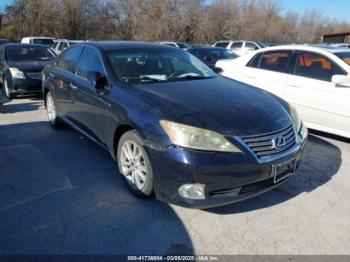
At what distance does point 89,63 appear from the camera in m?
4.64

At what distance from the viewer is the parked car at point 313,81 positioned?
5.33 meters

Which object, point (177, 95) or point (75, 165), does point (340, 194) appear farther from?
point (75, 165)

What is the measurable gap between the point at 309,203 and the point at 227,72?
13.8 feet

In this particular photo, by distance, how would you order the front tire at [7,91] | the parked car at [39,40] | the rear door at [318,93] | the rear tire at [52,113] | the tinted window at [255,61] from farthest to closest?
the parked car at [39,40], the front tire at [7,91], the tinted window at [255,61], the rear tire at [52,113], the rear door at [318,93]

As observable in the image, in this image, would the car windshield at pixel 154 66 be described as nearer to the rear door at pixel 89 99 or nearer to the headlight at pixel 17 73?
the rear door at pixel 89 99

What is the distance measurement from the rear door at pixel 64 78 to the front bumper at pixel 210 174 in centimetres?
248

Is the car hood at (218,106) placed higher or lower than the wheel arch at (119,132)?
higher

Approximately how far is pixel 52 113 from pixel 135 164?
3.28 meters

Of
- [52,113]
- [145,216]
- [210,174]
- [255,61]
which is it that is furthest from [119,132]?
[255,61]

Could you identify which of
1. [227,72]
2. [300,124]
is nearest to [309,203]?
[300,124]

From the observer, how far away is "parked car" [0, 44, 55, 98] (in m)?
8.80

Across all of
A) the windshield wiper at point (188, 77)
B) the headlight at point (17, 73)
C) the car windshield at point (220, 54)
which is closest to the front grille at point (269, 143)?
the windshield wiper at point (188, 77)

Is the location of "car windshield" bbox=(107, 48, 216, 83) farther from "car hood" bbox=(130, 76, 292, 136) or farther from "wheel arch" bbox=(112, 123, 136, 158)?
"wheel arch" bbox=(112, 123, 136, 158)

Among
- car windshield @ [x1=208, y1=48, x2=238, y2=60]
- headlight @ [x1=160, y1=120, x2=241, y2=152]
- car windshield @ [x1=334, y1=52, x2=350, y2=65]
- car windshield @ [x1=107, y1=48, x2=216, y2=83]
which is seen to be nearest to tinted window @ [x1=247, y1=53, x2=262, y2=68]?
car windshield @ [x1=334, y1=52, x2=350, y2=65]
